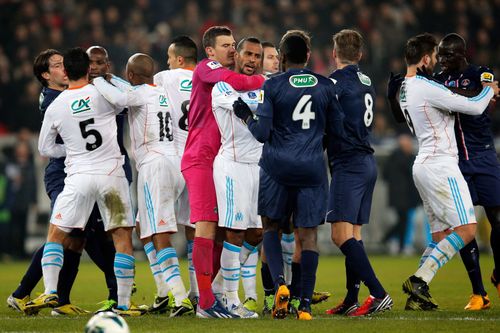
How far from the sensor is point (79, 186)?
9.66 metres

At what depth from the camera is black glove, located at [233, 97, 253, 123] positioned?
29.3ft

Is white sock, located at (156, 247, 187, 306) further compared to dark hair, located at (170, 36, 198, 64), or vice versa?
dark hair, located at (170, 36, 198, 64)

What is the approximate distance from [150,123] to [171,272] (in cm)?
158

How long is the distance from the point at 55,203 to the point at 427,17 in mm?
15879

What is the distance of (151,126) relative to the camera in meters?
10.0

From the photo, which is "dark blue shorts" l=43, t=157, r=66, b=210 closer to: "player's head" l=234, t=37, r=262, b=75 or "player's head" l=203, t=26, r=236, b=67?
"player's head" l=203, t=26, r=236, b=67

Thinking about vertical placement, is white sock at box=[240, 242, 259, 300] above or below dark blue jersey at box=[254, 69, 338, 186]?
below

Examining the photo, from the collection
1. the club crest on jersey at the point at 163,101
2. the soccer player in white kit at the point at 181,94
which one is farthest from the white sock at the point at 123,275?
the club crest on jersey at the point at 163,101

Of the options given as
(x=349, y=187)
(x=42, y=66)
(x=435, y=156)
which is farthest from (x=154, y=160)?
(x=435, y=156)

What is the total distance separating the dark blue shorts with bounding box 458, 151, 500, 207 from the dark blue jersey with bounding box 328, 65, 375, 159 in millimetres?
1389

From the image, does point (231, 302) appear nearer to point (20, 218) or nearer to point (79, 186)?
point (79, 186)

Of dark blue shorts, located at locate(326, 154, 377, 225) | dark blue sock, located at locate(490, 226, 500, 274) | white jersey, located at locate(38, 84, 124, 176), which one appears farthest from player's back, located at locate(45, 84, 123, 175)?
dark blue sock, located at locate(490, 226, 500, 274)

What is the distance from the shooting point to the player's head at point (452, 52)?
10297mm

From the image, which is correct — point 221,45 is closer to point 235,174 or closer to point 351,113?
Answer: point 235,174
